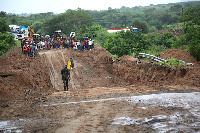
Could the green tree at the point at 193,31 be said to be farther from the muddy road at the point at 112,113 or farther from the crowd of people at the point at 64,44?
the crowd of people at the point at 64,44

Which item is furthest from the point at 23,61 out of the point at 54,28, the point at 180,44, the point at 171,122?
the point at 54,28

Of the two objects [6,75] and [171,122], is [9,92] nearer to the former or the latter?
[6,75]

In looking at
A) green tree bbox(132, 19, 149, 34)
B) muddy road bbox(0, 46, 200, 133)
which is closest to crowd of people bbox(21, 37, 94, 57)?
muddy road bbox(0, 46, 200, 133)

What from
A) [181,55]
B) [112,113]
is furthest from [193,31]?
[112,113]

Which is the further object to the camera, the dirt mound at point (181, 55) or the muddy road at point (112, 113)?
the dirt mound at point (181, 55)

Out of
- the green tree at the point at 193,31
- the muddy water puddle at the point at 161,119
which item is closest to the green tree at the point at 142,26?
the green tree at the point at 193,31

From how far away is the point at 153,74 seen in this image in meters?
19.1

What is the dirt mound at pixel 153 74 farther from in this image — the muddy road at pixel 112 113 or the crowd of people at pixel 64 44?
the crowd of people at pixel 64 44

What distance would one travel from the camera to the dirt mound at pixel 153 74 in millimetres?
15427

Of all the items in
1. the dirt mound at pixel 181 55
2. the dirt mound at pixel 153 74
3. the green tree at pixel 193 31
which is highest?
the green tree at pixel 193 31

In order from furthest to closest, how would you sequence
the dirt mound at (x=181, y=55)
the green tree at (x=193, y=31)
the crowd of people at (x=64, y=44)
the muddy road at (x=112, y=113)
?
the crowd of people at (x=64, y=44) → the dirt mound at (x=181, y=55) → the green tree at (x=193, y=31) → the muddy road at (x=112, y=113)

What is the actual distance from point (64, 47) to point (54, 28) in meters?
34.2

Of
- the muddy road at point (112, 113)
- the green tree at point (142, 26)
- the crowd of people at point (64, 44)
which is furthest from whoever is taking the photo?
the green tree at point (142, 26)

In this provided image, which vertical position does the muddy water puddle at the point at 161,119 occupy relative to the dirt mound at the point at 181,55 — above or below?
below
